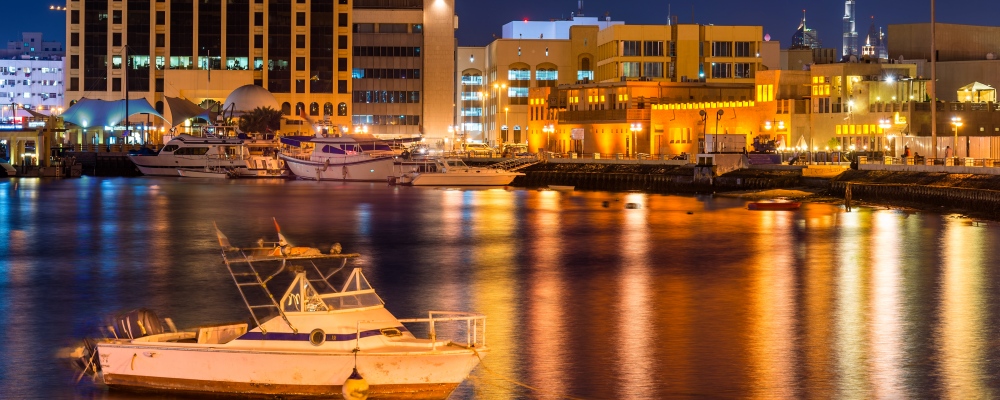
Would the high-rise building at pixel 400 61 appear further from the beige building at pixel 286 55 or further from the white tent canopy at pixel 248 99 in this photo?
the white tent canopy at pixel 248 99

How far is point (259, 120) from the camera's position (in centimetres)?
13188

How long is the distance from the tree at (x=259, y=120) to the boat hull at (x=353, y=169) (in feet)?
88.6

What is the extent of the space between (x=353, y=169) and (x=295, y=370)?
84.3m

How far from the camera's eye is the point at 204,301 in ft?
99.3

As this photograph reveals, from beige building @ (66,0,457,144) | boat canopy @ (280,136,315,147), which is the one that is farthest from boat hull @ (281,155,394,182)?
beige building @ (66,0,457,144)

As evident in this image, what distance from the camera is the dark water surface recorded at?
2173 cm

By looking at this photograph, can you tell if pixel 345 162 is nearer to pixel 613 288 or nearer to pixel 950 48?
pixel 950 48

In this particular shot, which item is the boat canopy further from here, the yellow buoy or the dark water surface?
the yellow buoy

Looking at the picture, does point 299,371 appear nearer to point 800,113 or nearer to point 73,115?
point 800,113

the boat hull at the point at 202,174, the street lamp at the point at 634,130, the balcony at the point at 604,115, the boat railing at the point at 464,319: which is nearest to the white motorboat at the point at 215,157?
the boat hull at the point at 202,174

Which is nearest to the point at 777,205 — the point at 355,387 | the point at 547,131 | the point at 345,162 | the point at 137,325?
the point at 345,162

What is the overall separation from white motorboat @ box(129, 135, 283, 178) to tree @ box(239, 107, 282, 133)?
55.1 ft

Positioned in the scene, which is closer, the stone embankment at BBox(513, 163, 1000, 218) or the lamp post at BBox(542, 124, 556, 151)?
the stone embankment at BBox(513, 163, 1000, 218)

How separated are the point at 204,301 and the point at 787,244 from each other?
2363cm
